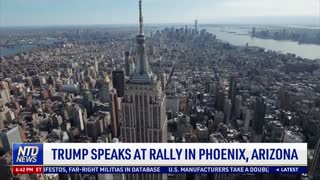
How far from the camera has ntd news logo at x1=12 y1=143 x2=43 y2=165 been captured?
239 cm

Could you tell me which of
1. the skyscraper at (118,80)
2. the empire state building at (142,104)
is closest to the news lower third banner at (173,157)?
the empire state building at (142,104)

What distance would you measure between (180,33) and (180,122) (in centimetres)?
2823

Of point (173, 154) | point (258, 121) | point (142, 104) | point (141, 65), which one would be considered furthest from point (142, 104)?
point (258, 121)

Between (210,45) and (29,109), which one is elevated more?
(210,45)

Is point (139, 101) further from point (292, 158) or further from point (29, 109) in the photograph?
point (29, 109)

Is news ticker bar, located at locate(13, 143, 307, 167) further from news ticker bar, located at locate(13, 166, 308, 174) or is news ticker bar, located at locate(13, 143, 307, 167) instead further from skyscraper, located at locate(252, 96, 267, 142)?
skyscraper, located at locate(252, 96, 267, 142)

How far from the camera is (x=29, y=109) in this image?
40.4 feet

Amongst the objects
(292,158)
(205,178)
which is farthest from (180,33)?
(292,158)

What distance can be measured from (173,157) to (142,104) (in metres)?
2.38

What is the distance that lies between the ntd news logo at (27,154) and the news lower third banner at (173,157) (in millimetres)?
10

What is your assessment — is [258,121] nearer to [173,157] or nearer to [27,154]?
[173,157]

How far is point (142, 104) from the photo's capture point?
4656 millimetres

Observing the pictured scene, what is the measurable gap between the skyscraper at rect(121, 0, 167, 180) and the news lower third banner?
2296 mm

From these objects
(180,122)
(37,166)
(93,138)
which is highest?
(37,166)
